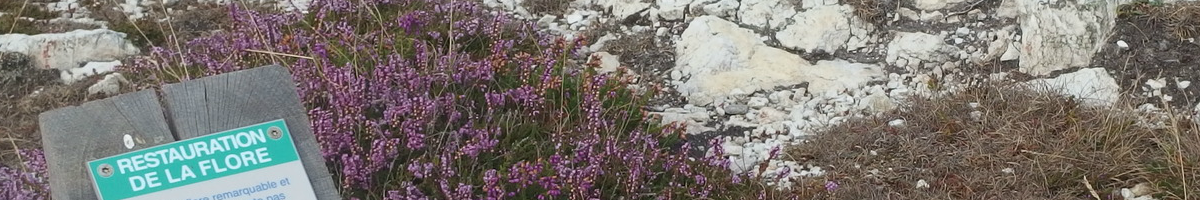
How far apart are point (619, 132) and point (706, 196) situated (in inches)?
25.1

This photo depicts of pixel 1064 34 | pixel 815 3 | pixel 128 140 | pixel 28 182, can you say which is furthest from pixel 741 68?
pixel 128 140

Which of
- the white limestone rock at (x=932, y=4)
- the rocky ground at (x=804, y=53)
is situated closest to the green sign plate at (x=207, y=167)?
the rocky ground at (x=804, y=53)

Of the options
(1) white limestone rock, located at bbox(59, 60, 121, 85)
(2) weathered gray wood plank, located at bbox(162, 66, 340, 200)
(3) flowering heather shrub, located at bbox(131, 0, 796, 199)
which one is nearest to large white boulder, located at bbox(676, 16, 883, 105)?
(3) flowering heather shrub, located at bbox(131, 0, 796, 199)

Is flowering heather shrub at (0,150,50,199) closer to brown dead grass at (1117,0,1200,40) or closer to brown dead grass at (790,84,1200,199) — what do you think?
brown dead grass at (790,84,1200,199)

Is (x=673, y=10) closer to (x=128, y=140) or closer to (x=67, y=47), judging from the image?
(x=67, y=47)

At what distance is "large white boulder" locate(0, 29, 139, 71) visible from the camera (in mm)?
5637

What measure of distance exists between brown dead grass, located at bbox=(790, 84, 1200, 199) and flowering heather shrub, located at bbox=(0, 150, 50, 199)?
2.80m

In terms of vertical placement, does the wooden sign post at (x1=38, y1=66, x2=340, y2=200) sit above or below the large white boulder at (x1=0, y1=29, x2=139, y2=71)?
above

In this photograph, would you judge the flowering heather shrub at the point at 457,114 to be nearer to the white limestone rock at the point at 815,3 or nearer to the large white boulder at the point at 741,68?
the large white boulder at the point at 741,68

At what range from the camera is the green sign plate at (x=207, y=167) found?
267 cm

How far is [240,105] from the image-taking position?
2.74 m

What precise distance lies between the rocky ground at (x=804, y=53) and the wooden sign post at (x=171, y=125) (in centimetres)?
222

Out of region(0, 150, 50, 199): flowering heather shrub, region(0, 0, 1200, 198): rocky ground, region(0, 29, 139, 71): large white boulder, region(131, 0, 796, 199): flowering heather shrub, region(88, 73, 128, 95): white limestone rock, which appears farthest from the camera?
region(0, 29, 139, 71): large white boulder

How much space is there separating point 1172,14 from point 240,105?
430 cm
